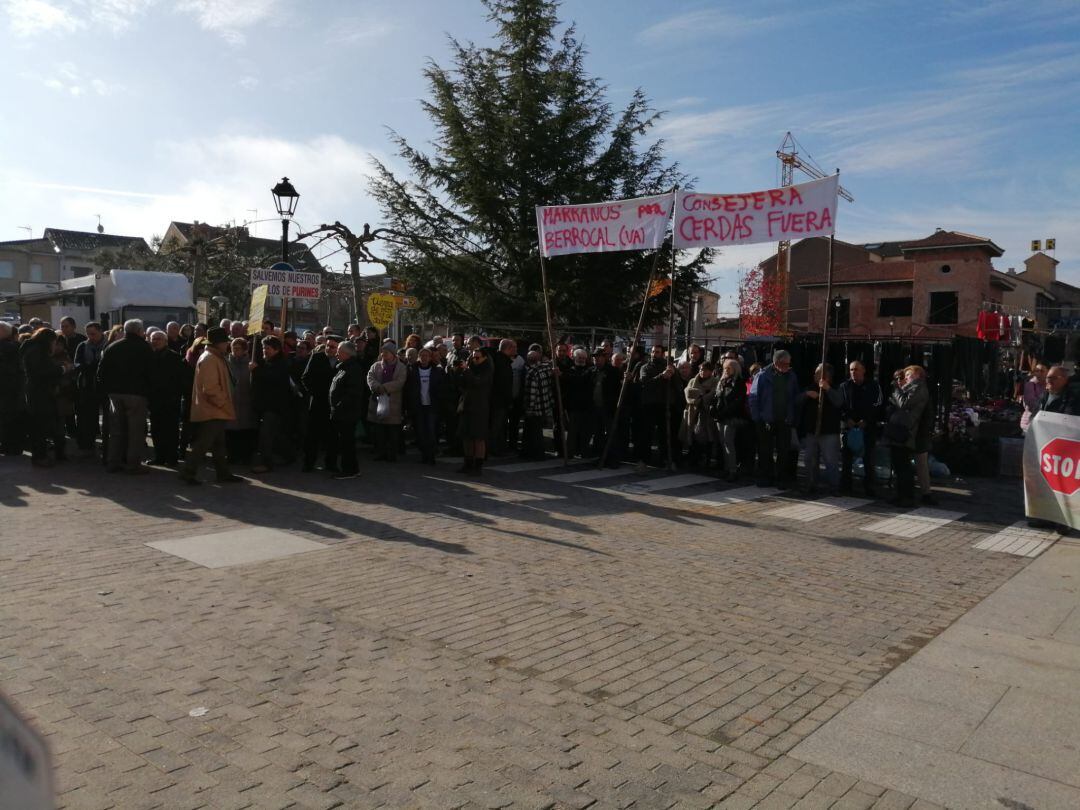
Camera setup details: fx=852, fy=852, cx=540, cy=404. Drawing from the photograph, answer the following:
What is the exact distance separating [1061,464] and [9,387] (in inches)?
527

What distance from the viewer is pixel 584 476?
502 inches

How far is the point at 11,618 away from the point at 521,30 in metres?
23.1

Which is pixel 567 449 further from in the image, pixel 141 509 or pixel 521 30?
pixel 521 30

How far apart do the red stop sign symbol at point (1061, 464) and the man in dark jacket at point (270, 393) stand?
961 cm

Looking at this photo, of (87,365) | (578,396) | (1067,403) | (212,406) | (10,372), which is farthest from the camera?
(578,396)

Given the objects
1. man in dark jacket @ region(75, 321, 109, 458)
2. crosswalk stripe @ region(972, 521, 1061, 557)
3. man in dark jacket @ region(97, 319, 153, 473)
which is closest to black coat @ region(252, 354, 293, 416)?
man in dark jacket @ region(97, 319, 153, 473)

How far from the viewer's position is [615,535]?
8.88 metres

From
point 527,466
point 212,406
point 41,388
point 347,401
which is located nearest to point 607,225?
point 527,466

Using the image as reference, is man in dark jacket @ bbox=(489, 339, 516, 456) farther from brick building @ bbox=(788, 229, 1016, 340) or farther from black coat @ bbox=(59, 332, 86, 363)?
brick building @ bbox=(788, 229, 1016, 340)

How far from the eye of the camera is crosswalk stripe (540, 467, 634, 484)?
12.4 metres

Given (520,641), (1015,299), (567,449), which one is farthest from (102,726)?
(1015,299)

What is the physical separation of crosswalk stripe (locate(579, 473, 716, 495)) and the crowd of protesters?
45 cm

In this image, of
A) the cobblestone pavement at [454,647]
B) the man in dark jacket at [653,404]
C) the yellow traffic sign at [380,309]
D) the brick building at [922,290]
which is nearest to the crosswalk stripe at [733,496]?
the cobblestone pavement at [454,647]

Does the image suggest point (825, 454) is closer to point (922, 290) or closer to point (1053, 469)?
point (1053, 469)
